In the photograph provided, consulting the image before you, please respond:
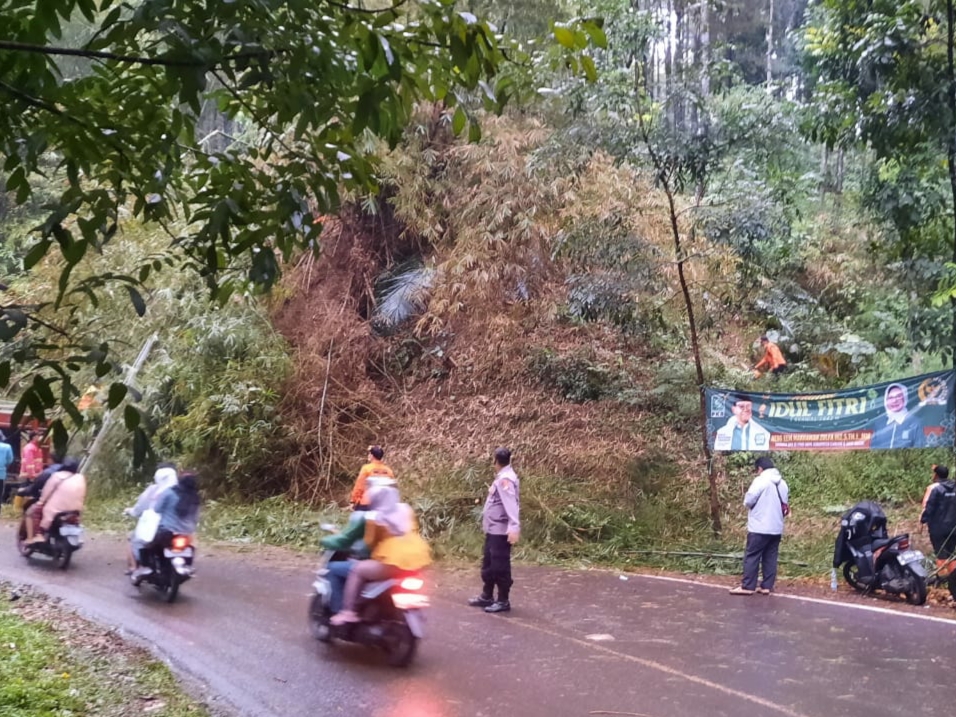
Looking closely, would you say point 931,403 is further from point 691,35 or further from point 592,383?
point 691,35

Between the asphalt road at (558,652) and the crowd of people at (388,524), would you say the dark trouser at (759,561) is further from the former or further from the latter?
the asphalt road at (558,652)

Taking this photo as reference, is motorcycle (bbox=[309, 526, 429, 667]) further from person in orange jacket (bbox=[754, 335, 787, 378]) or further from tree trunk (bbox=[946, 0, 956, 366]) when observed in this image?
person in orange jacket (bbox=[754, 335, 787, 378])

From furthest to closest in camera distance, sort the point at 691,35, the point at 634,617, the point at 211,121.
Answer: the point at 211,121
the point at 691,35
the point at 634,617

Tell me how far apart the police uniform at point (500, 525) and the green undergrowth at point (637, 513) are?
312 centimetres

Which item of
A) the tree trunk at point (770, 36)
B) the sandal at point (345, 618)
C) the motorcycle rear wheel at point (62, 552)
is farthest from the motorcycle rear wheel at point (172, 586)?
the tree trunk at point (770, 36)

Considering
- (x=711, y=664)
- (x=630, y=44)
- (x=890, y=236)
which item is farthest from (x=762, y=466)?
(x=630, y=44)

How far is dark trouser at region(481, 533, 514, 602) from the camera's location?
897 centimetres

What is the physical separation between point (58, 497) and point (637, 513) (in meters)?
8.06

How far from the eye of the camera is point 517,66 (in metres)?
4.48

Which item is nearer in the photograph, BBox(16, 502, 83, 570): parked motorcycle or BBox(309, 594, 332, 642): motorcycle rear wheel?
BBox(309, 594, 332, 642): motorcycle rear wheel

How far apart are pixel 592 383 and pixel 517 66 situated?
41.5 ft

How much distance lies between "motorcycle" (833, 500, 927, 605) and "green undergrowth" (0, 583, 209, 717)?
7501mm

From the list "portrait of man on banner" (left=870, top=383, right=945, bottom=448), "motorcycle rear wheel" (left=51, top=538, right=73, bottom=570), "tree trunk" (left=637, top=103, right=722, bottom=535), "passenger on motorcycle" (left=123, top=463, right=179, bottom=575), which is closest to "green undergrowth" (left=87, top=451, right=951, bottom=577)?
"tree trunk" (left=637, top=103, right=722, bottom=535)

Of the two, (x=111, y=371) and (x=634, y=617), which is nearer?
(x=111, y=371)
